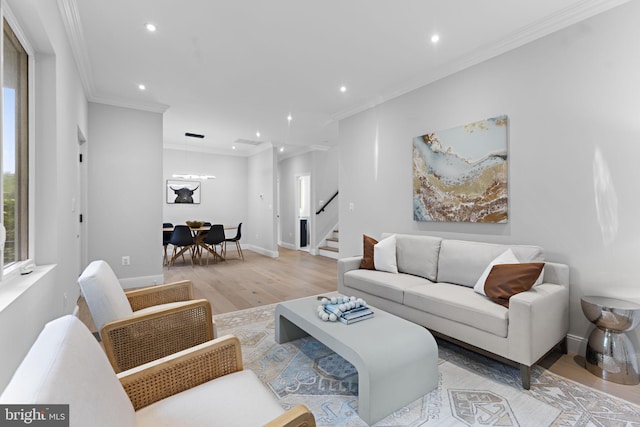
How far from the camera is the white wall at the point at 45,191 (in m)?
1.46

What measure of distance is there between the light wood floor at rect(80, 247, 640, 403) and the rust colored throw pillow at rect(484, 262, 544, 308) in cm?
63

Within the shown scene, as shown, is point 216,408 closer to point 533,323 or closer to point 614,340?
point 533,323

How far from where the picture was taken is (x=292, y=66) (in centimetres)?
345

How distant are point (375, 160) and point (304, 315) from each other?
8.75ft

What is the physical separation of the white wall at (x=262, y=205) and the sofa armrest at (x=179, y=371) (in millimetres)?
5859

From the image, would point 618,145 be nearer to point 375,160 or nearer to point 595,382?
point 595,382

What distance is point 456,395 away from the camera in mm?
1965

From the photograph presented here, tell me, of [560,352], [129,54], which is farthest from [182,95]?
[560,352]

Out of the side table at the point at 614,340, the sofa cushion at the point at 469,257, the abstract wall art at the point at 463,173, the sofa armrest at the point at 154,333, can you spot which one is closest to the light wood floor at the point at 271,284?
the side table at the point at 614,340

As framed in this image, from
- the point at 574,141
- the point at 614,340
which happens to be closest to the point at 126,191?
the point at 574,141

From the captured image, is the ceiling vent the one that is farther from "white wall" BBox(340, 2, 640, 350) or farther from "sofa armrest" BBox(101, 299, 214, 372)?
"sofa armrest" BBox(101, 299, 214, 372)

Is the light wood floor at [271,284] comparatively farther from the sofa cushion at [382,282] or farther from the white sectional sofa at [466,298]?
the sofa cushion at [382,282]

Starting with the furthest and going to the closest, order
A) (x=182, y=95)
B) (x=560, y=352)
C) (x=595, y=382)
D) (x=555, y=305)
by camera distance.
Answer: (x=182, y=95)
(x=560, y=352)
(x=555, y=305)
(x=595, y=382)

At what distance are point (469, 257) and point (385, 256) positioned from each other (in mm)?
852
